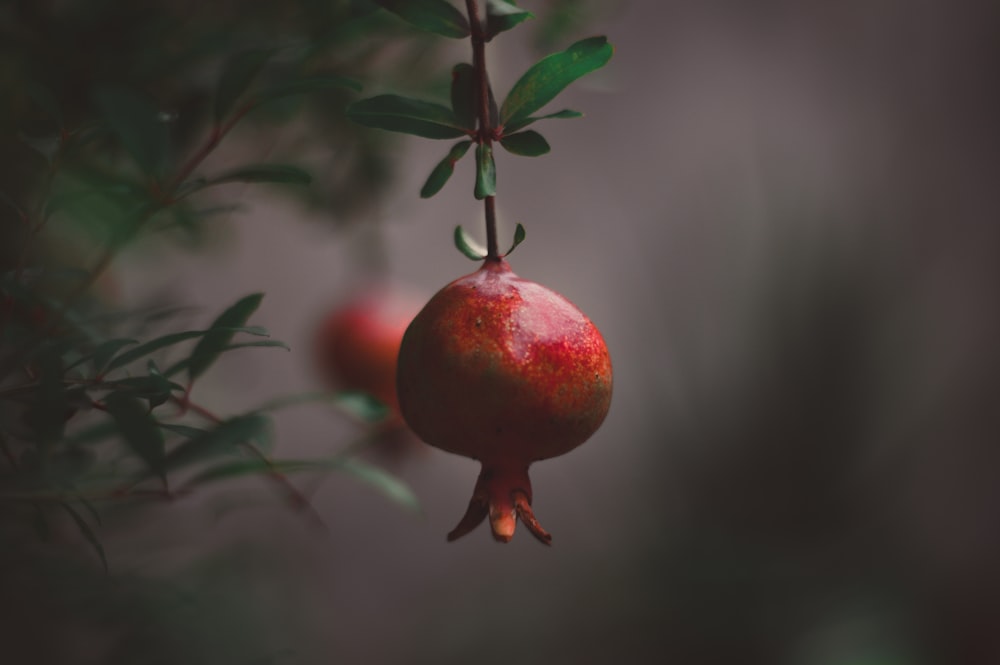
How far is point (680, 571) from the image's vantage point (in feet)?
5.45

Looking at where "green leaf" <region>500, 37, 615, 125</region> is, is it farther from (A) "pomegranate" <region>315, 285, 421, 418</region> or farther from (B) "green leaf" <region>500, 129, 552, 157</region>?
(A) "pomegranate" <region>315, 285, 421, 418</region>

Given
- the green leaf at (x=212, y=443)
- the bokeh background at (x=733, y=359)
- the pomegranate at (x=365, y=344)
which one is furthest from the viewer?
the bokeh background at (x=733, y=359)

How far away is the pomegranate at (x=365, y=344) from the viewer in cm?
55

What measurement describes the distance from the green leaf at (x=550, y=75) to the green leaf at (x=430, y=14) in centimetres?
2

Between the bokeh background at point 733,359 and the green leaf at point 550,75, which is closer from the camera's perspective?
the green leaf at point 550,75

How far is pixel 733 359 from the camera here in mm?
1854

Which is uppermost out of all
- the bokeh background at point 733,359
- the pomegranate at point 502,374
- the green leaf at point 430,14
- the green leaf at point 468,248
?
the bokeh background at point 733,359

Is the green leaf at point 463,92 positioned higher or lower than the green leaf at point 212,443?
higher

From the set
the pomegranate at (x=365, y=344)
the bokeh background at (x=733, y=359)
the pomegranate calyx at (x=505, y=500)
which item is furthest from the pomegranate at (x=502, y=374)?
the bokeh background at (x=733, y=359)

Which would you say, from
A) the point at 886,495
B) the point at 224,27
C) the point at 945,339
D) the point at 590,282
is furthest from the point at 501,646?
the point at 224,27

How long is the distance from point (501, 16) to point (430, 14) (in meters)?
0.02

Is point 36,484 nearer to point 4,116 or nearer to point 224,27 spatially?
point 4,116

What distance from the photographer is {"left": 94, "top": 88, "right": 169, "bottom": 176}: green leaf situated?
0.71 feet

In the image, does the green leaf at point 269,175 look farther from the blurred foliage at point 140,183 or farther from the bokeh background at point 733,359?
the bokeh background at point 733,359
